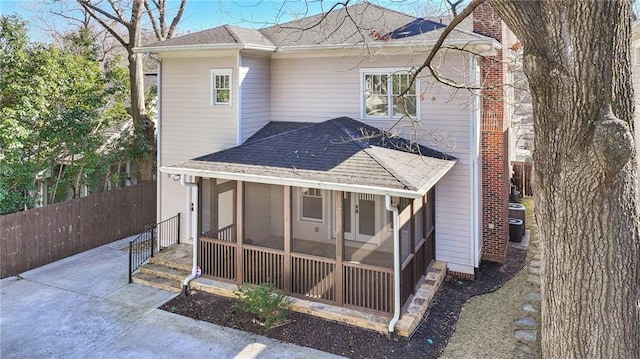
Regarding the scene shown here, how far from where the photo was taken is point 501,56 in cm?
1054

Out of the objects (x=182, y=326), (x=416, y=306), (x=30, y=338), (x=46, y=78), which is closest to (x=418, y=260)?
(x=416, y=306)

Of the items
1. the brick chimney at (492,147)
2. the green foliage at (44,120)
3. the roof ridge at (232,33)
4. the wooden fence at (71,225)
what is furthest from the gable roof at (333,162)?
the green foliage at (44,120)

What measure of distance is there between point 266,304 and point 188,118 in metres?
6.01

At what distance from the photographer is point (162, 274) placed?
9.80 meters

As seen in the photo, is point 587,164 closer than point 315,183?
Yes

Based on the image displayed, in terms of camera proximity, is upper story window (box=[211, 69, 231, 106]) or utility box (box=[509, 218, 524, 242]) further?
utility box (box=[509, 218, 524, 242])

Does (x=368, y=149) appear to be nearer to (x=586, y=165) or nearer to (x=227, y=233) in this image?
(x=227, y=233)

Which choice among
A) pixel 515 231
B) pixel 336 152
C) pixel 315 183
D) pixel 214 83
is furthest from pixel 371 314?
pixel 214 83

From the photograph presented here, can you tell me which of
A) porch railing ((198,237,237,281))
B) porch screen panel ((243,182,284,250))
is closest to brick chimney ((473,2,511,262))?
porch screen panel ((243,182,284,250))

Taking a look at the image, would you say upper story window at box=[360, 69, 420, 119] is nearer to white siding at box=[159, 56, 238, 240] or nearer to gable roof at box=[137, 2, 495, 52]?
gable roof at box=[137, 2, 495, 52]

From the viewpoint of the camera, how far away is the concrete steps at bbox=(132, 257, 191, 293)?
9.44 m

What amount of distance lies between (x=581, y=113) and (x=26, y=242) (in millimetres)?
11760

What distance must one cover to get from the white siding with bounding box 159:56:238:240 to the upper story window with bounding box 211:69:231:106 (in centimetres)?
12

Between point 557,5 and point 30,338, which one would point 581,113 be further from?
point 30,338
